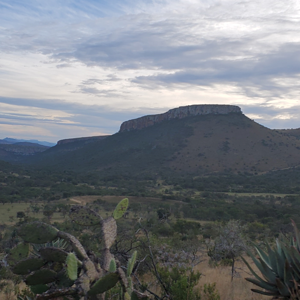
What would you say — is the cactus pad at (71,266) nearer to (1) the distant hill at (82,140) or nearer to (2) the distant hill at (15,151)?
(1) the distant hill at (82,140)

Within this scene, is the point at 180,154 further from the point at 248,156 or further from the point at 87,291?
the point at 87,291

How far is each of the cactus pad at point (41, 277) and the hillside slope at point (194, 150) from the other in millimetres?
58054

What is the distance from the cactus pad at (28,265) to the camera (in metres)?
3.42

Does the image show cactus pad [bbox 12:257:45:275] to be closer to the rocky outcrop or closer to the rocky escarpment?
the rocky escarpment

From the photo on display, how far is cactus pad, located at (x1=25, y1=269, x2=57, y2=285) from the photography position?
333cm

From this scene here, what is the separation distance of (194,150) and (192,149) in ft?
2.67

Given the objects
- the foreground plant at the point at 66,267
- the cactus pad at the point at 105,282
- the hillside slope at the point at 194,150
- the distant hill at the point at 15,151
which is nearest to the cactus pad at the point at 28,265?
the foreground plant at the point at 66,267

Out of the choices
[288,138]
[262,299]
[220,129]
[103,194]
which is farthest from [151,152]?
[262,299]

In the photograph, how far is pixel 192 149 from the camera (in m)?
71.9

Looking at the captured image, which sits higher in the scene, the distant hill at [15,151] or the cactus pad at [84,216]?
the cactus pad at [84,216]

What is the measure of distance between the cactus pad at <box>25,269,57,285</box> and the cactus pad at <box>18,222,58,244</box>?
333 millimetres

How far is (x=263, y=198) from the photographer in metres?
35.8

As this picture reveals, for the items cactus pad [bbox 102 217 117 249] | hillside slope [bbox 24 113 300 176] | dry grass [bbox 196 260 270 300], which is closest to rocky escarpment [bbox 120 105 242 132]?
hillside slope [bbox 24 113 300 176]

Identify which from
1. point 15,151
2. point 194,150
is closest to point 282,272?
point 194,150
